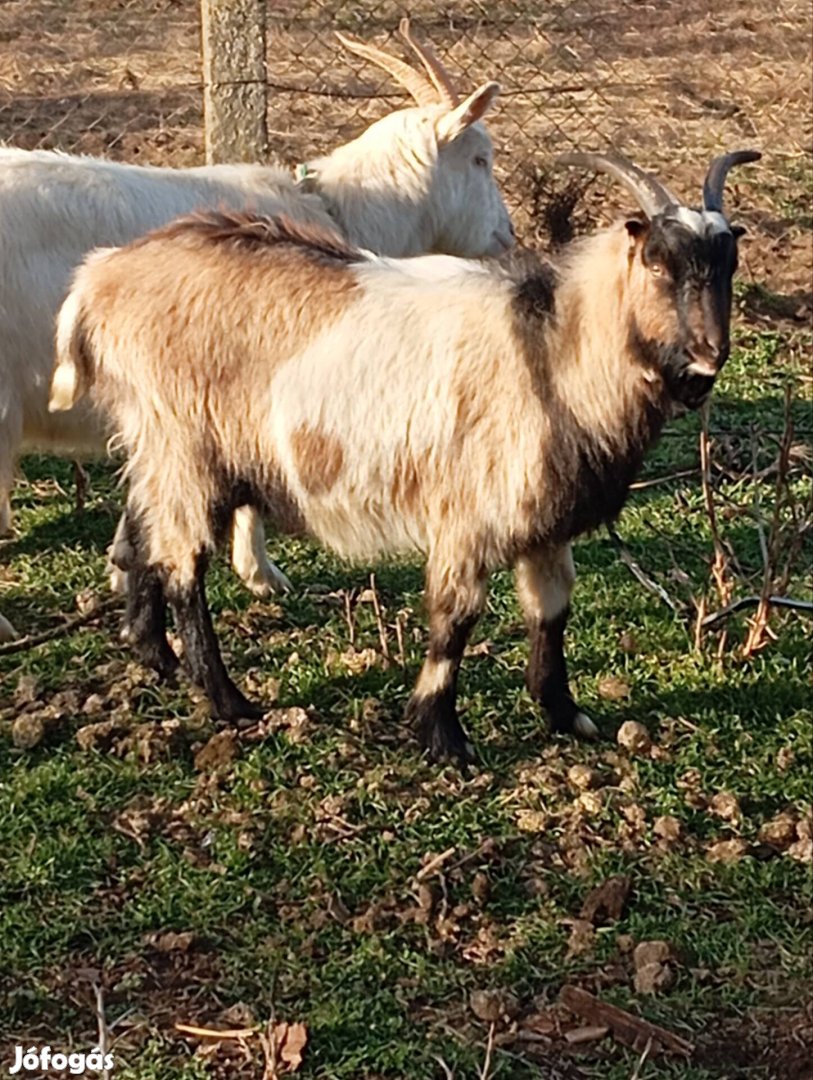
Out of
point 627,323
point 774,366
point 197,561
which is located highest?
point 627,323

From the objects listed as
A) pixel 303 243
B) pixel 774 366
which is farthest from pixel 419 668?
pixel 774 366

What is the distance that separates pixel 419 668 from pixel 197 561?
825mm

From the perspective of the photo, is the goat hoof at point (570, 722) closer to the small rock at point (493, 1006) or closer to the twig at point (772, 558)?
the twig at point (772, 558)

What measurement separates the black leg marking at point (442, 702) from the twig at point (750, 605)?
90cm

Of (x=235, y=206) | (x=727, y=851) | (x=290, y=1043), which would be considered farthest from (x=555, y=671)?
(x=235, y=206)

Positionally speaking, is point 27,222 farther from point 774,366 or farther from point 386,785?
point 774,366

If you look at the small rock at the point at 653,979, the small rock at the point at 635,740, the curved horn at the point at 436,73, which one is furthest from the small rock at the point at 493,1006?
the curved horn at the point at 436,73

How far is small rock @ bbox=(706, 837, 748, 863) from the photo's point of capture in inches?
154

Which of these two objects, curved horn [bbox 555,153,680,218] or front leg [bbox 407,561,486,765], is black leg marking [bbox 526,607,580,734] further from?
curved horn [bbox 555,153,680,218]

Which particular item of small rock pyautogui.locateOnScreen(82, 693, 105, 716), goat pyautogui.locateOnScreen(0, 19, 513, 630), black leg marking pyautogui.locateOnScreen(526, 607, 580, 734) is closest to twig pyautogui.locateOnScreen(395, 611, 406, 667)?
black leg marking pyautogui.locateOnScreen(526, 607, 580, 734)

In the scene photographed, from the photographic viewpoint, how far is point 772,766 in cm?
430

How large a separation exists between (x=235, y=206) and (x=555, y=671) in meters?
2.02

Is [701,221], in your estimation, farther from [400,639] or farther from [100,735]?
[100,735]

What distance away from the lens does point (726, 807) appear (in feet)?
13.4
